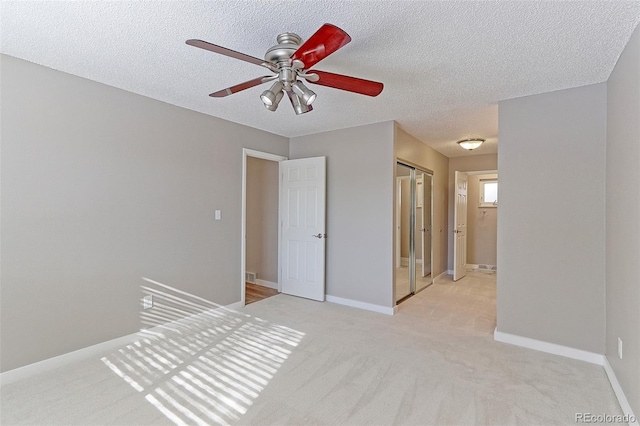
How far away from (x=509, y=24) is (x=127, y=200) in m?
3.35

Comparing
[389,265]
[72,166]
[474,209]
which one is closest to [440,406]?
[389,265]

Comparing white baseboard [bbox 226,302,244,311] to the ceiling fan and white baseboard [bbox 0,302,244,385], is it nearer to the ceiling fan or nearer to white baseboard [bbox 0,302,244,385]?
white baseboard [bbox 0,302,244,385]

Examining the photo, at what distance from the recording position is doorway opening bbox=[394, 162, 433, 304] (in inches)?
195

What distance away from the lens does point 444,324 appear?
11.7ft

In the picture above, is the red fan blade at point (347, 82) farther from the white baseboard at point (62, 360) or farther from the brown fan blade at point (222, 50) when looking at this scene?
the white baseboard at point (62, 360)

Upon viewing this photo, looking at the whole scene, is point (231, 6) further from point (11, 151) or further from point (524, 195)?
point (524, 195)

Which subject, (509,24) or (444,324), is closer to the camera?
(509,24)

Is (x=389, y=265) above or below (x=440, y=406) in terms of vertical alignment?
above

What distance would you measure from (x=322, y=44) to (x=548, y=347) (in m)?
3.24

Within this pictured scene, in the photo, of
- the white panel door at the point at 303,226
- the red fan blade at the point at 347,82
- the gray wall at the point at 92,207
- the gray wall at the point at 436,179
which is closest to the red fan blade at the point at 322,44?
the red fan blade at the point at 347,82

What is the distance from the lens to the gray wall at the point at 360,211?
4.01m

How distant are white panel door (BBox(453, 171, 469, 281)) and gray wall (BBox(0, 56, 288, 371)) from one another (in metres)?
4.18

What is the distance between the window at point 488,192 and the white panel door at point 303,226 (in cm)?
427

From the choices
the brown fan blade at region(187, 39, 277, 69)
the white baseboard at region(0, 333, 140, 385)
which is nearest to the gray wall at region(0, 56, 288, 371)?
the white baseboard at region(0, 333, 140, 385)
